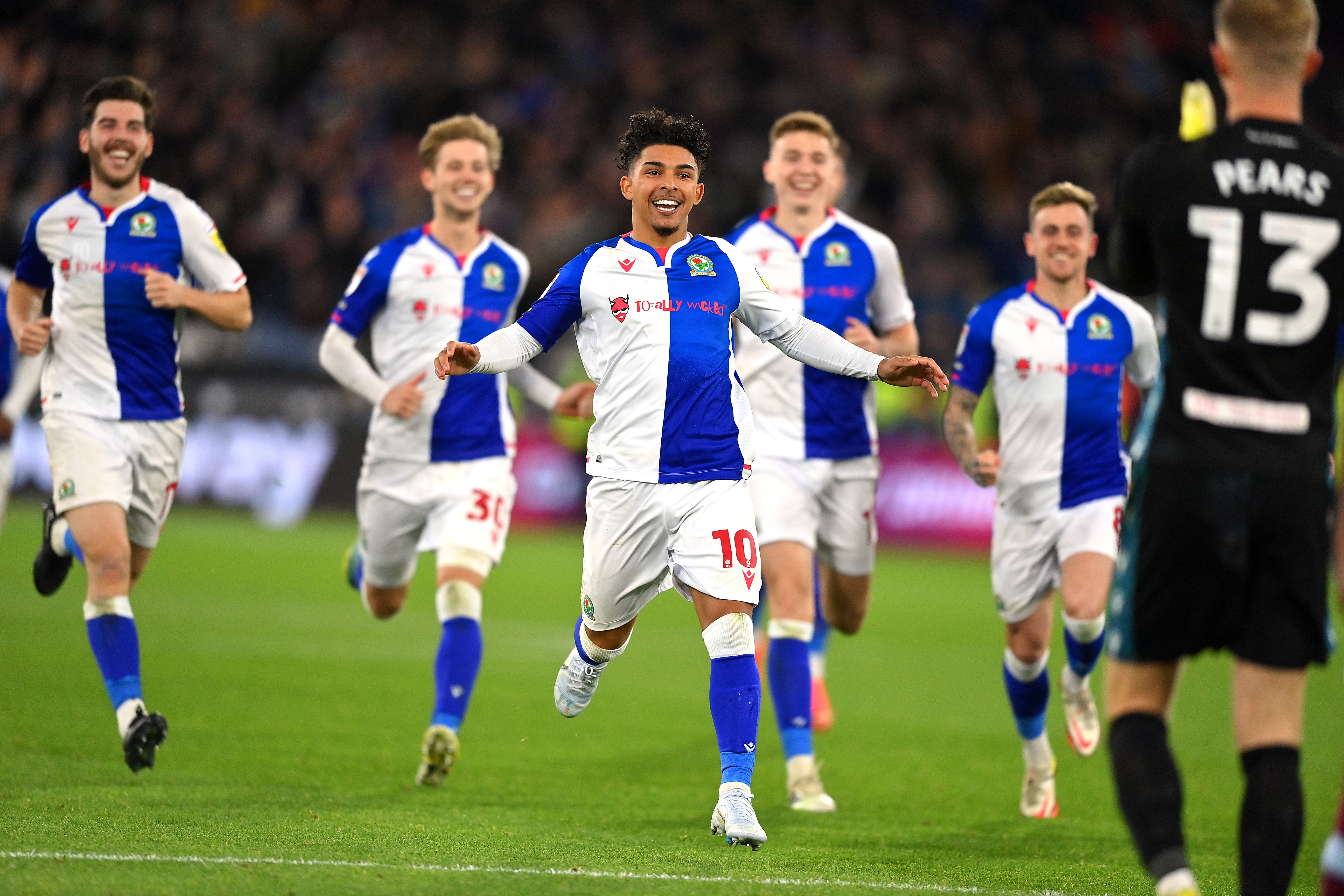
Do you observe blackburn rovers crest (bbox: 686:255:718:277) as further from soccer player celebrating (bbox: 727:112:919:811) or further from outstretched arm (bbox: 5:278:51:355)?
outstretched arm (bbox: 5:278:51:355)

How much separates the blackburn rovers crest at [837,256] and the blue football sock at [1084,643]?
1.98 m

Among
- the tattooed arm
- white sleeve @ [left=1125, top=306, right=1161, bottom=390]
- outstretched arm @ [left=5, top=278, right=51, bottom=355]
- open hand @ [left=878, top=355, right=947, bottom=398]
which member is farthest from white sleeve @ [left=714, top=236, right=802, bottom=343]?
outstretched arm @ [left=5, top=278, right=51, bottom=355]

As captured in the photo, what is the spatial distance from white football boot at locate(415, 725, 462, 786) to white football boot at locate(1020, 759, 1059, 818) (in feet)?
8.25

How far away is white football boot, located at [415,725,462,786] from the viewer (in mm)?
6496

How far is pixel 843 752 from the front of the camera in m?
8.18

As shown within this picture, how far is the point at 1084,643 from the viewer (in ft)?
22.7

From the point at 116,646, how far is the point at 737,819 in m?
2.79

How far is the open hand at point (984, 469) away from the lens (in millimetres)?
6656

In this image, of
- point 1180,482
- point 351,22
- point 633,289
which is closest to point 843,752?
point 633,289

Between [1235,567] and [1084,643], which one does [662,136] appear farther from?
[1084,643]

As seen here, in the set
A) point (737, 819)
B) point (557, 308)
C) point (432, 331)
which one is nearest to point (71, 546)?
point (432, 331)

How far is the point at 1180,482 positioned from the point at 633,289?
2.41 meters

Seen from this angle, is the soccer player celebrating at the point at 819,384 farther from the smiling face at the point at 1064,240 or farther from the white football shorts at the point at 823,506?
the smiling face at the point at 1064,240

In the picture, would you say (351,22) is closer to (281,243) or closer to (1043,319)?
(281,243)
